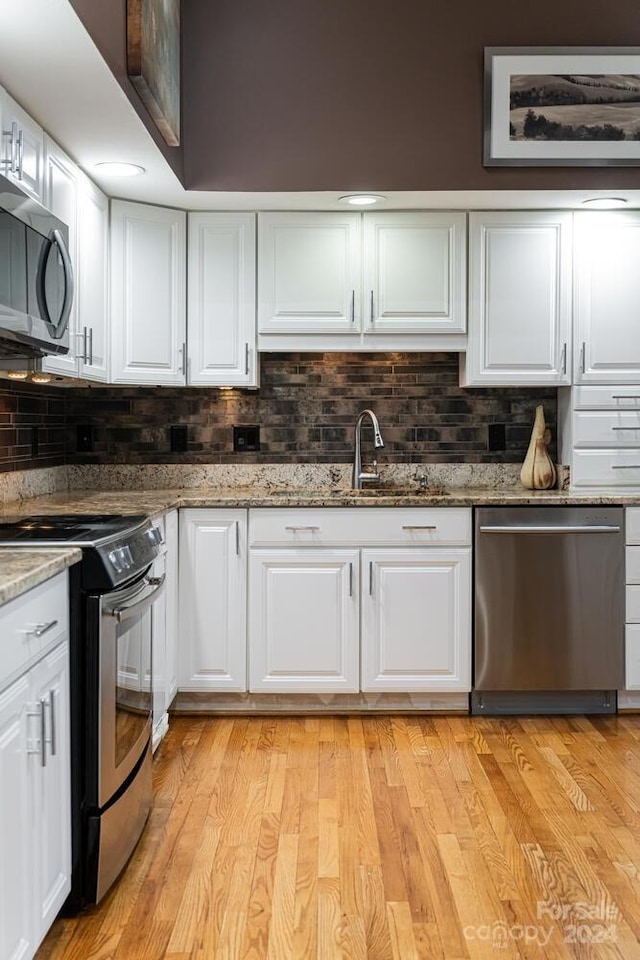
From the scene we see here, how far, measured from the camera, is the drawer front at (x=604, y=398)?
381 centimetres

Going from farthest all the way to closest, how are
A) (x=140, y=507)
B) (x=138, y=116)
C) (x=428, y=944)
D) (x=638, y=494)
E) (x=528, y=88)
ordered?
(x=638, y=494) < (x=528, y=88) < (x=140, y=507) < (x=138, y=116) < (x=428, y=944)

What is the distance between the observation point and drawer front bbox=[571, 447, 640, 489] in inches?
150

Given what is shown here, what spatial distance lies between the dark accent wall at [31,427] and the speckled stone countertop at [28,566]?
1293mm

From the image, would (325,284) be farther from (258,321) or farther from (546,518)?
(546,518)

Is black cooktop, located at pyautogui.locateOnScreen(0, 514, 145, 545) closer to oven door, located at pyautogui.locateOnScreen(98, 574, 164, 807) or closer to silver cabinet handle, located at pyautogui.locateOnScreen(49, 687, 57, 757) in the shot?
oven door, located at pyautogui.locateOnScreen(98, 574, 164, 807)

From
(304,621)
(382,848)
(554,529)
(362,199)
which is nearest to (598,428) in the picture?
(554,529)

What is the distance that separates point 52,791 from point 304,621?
1.74 m

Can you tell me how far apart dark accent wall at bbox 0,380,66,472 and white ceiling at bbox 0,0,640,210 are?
899mm

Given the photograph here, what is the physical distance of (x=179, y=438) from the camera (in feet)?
13.4

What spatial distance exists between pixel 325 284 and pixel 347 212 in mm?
324

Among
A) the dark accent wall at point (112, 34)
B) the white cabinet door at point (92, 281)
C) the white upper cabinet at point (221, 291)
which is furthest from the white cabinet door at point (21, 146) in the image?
the white upper cabinet at point (221, 291)

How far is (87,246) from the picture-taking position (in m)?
3.25

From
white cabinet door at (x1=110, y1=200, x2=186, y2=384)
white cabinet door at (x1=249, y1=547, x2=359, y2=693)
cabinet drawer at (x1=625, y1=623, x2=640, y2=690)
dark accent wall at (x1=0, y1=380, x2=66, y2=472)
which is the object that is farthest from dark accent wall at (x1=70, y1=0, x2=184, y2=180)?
cabinet drawer at (x1=625, y1=623, x2=640, y2=690)

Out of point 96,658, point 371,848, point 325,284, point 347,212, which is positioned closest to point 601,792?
point 371,848
